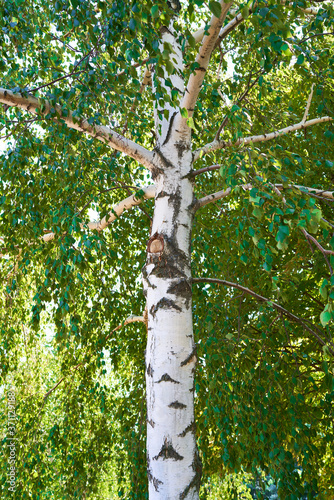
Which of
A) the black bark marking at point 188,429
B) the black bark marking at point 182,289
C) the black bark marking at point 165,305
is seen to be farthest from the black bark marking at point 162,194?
the black bark marking at point 188,429

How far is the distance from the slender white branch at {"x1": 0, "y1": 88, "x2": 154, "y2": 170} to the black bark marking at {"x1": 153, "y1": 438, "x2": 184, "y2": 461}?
1.64 metres

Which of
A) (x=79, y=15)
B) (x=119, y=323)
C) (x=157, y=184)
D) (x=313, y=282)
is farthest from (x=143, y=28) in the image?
(x=313, y=282)

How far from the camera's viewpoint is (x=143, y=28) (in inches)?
74.1

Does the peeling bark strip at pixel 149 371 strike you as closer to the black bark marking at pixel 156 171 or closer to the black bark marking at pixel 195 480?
the black bark marking at pixel 195 480

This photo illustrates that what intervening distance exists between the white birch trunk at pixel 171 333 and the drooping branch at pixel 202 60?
156 millimetres

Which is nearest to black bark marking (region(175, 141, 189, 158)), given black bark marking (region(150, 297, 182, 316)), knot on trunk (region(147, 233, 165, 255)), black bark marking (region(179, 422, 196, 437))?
knot on trunk (region(147, 233, 165, 255))

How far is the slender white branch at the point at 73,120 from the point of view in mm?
2820

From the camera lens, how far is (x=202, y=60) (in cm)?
258

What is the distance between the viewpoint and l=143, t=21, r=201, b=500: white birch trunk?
2.23 meters

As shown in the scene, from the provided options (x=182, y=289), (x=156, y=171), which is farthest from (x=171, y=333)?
(x=156, y=171)

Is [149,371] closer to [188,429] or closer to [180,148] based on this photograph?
[188,429]

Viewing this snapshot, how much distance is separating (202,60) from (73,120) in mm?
921

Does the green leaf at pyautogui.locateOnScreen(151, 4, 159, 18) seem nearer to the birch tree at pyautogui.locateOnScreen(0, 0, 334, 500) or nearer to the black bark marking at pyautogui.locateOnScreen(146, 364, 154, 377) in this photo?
the birch tree at pyautogui.locateOnScreen(0, 0, 334, 500)

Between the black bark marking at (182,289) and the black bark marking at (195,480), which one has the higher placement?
the black bark marking at (182,289)
